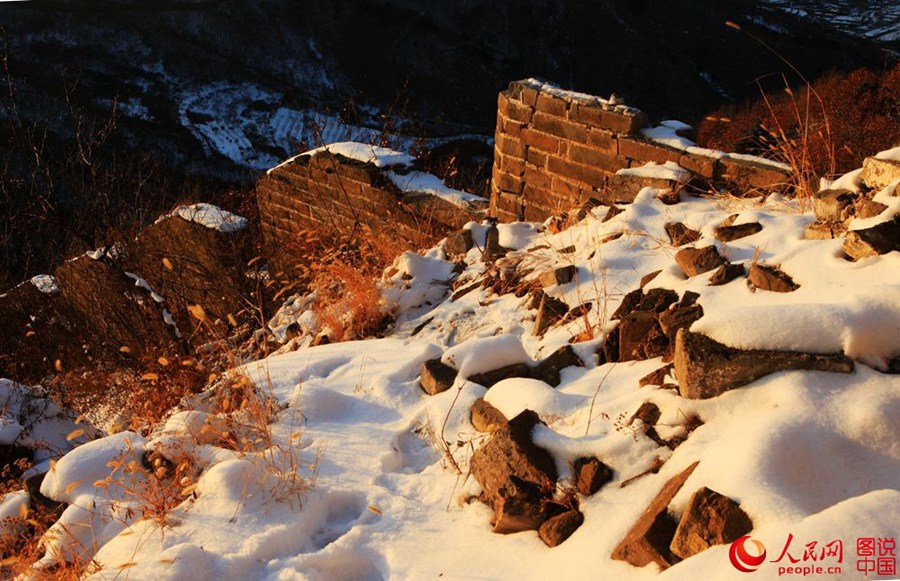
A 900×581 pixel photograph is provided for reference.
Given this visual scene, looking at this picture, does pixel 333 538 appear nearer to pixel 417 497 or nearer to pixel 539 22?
pixel 417 497

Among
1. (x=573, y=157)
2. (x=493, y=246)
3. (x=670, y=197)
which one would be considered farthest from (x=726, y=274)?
(x=573, y=157)

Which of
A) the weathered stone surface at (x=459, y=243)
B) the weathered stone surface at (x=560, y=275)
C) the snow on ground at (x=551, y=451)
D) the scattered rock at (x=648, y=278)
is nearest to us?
the snow on ground at (x=551, y=451)

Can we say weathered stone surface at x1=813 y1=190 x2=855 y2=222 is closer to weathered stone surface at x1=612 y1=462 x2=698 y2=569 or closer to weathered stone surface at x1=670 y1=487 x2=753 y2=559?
weathered stone surface at x1=612 y1=462 x2=698 y2=569

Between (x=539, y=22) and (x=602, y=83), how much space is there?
3.86 metres

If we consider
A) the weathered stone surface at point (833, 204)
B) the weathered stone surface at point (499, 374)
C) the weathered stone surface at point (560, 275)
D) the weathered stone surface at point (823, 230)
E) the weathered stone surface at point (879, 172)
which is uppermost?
the weathered stone surface at point (879, 172)

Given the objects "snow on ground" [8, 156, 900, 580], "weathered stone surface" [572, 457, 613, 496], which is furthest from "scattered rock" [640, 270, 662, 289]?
"weathered stone surface" [572, 457, 613, 496]

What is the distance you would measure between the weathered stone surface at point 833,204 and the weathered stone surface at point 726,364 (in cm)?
139

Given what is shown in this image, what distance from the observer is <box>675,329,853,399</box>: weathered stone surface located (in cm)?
232

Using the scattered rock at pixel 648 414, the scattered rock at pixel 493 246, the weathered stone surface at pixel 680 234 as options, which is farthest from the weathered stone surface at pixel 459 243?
the scattered rock at pixel 648 414

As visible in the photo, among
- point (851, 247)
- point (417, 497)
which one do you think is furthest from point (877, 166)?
point (417, 497)

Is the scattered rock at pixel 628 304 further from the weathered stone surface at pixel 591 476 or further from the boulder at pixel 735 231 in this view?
the weathered stone surface at pixel 591 476

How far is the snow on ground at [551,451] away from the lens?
201 cm

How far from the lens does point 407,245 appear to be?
6.49m

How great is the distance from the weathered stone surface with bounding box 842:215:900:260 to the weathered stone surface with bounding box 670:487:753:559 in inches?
60.2
